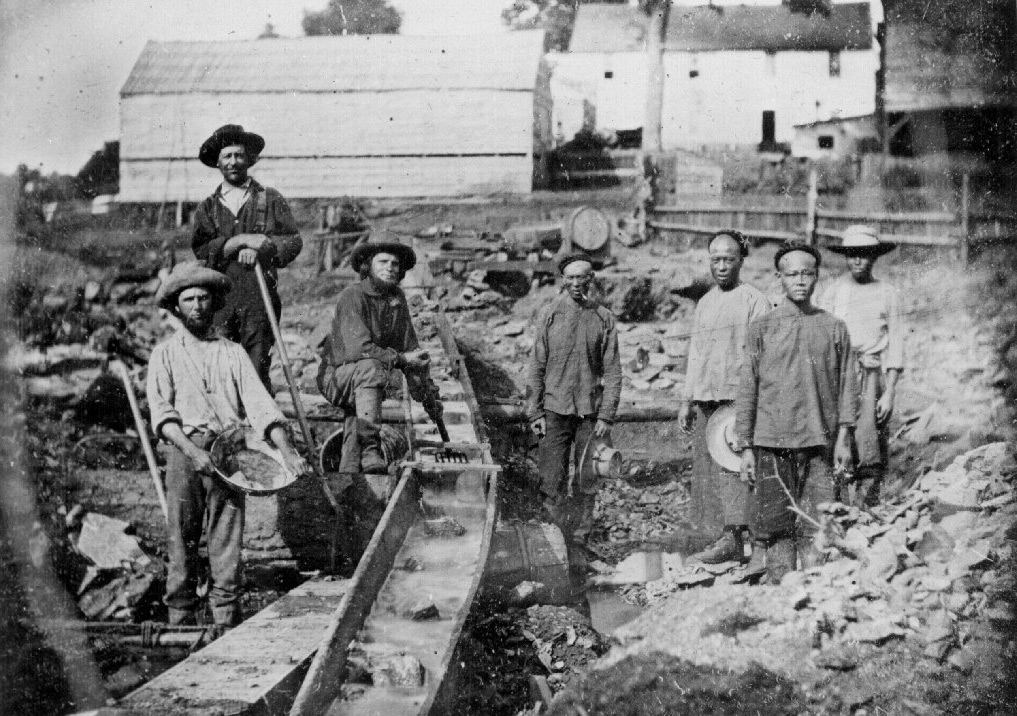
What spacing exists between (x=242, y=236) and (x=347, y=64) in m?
2.58

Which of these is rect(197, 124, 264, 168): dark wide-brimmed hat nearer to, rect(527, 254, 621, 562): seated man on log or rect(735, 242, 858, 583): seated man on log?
rect(527, 254, 621, 562): seated man on log

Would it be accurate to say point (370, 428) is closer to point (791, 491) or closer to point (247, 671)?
point (247, 671)

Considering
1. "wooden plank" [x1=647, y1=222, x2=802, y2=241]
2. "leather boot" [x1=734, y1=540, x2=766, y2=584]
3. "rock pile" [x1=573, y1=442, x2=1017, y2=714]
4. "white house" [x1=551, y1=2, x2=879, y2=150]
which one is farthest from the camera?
"wooden plank" [x1=647, y1=222, x2=802, y2=241]

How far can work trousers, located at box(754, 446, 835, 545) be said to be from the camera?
4230 millimetres

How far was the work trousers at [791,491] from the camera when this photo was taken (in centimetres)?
423

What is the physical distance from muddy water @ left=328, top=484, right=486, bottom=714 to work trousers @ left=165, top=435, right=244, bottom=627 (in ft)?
2.75

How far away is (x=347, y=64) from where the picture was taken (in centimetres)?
696

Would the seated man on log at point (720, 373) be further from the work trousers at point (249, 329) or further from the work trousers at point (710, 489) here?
the work trousers at point (249, 329)

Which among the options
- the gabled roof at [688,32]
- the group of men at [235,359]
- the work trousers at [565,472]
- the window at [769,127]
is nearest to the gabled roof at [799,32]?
the gabled roof at [688,32]

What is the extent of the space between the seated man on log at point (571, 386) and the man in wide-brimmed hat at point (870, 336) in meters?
1.30

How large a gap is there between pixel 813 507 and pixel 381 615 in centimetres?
221

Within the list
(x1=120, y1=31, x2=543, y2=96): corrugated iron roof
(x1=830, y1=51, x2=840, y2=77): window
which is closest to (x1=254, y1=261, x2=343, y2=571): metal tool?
(x1=120, y1=31, x2=543, y2=96): corrugated iron roof

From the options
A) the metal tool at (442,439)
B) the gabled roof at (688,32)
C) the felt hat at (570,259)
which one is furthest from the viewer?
the gabled roof at (688,32)

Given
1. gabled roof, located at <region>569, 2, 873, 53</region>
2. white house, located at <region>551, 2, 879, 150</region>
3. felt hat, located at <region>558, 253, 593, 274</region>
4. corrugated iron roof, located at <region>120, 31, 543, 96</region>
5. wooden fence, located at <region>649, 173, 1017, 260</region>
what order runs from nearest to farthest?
wooden fence, located at <region>649, 173, 1017, 260</region>, felt hat, located at <region>558, 253, 593, 274</region>, corrugated iron roof, located at <region>120, 31, 543, 96</region>, gabled roof, located at <region>569, 2, 873, 53</region>, white house, located at <region>551, 2, 879, 150</region>
